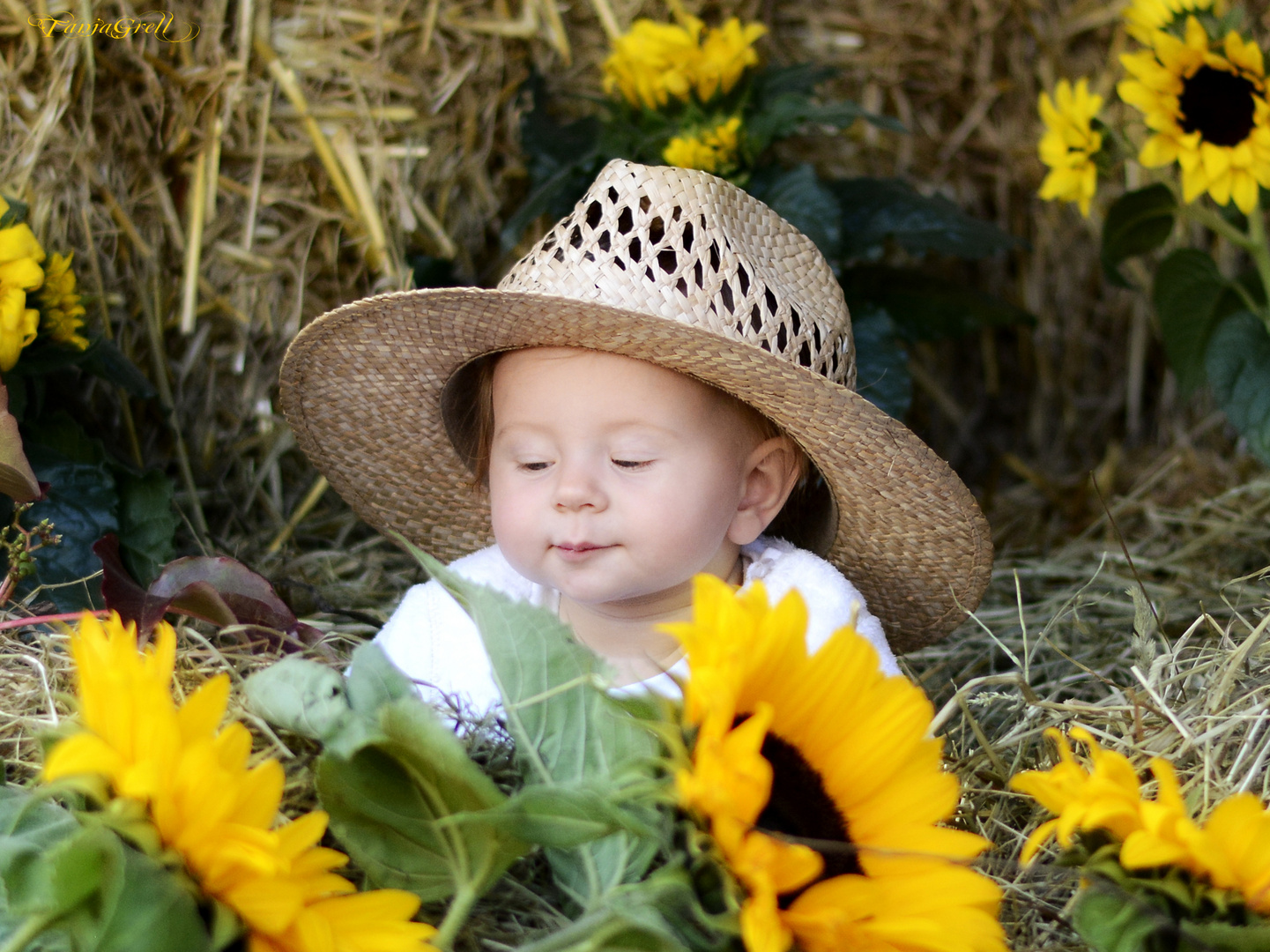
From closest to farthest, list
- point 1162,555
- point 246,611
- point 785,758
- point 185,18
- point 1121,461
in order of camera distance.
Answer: point 785,758 < point 246,611 < point 185,18 < point 1162,555 < point 1121,461

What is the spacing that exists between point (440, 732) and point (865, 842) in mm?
255

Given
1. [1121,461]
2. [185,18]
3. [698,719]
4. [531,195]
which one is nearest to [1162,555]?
[1121,461]

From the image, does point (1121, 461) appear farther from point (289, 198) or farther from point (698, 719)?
point (698, 719)

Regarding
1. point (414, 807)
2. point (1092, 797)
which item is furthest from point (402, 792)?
point (1092, 797)

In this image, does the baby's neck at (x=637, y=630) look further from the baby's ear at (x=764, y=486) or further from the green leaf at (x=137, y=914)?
the green leaf at (x=137, y=914)

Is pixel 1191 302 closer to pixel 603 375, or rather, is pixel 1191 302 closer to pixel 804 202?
pixel 804 202

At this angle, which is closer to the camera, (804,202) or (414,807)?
(414,807)

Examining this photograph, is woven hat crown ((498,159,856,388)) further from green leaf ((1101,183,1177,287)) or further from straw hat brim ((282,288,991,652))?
green leaf ((1101,183,1177,287))

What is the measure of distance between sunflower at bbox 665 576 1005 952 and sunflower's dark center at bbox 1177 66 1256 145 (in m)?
1.06

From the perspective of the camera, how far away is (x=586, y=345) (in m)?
1.14

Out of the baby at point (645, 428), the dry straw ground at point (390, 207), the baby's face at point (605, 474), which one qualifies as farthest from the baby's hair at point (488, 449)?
the dry straw ground at point (390, 207)

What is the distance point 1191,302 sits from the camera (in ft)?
5.69

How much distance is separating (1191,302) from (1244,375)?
19cm

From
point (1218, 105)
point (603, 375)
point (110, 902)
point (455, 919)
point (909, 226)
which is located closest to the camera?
point (110, 902)
